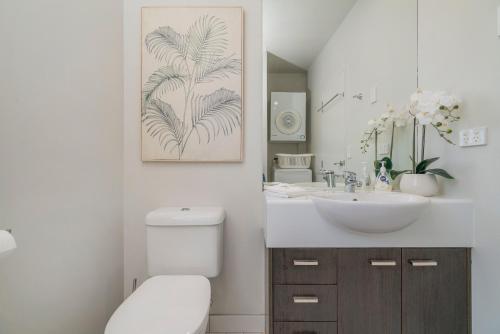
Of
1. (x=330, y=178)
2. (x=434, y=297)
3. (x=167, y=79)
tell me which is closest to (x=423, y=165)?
(x=330, y=178)

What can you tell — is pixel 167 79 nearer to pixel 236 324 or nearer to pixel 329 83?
pixel 329 83

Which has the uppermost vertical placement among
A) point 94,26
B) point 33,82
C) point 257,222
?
point 94,26

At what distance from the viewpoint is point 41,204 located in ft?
3.12

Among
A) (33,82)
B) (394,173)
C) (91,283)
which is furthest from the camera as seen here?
(394,173)

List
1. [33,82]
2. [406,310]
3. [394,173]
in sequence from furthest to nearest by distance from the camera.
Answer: [394,173]
[406,310]
[33,82]

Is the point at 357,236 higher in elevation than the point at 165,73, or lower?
lower

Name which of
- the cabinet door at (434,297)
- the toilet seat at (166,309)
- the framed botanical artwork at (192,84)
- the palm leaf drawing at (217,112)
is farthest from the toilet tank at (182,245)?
the cabinet door at (434,297)

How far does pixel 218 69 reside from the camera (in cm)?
148

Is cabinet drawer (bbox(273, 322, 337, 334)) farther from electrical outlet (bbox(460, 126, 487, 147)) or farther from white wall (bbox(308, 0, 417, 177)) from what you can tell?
electrical outlet (bbox(460, 126, 487, 147))

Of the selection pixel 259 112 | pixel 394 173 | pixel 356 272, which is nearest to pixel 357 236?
pixel 356 272

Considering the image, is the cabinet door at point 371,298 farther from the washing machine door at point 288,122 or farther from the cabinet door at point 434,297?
the washing machine door at point 288,122

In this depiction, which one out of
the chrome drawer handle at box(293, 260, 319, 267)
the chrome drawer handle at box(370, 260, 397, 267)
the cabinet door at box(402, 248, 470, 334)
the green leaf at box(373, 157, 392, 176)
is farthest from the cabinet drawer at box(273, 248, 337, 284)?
the green leaf at box(373, 157, 392, 176)

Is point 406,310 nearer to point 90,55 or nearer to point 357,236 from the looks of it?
point 357,236

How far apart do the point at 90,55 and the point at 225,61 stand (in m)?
0.69
